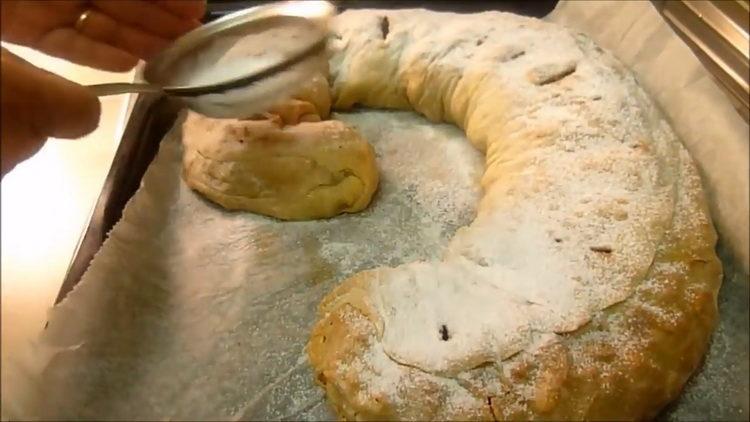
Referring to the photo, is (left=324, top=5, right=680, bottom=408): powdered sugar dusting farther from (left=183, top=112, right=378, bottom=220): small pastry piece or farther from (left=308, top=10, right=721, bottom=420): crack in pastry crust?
(left=183, top=112, right=378, bottom=220): small pastry piece

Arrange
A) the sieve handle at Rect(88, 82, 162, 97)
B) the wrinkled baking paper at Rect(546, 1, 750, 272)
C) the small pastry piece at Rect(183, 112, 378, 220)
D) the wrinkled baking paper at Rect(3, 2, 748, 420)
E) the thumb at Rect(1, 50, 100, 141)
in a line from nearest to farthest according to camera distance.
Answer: the thumb at Rect(1, 50, 100, 141), the sieve handle at Rect(88, 82, 162, 97), the wrinkled baking paper at Rect(3, 2, 748, 420), the wrinkled baking paper at Rect(546, 1, 750, 272), the small pastry piece at Rect(183, 112, 378, 220)

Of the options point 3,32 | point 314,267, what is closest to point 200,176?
point 314,267

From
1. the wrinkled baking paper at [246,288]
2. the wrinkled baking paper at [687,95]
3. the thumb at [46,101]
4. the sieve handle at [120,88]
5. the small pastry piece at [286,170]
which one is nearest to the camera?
the thumb at [46,101]

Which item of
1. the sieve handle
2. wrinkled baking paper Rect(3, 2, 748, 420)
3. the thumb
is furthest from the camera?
wrinkled baking paper Rect(3, 2, 748, 420)

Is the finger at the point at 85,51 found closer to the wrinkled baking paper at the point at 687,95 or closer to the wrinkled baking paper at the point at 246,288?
the wrinkled baking paper at the point at 246,288

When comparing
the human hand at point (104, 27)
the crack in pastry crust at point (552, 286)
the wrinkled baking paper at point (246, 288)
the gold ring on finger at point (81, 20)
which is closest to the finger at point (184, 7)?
the human hand at point (104, 27)

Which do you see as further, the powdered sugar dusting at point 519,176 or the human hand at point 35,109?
the powdered sugar dusting at point 519,176

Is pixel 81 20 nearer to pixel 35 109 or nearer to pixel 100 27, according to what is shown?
pixel 100 27

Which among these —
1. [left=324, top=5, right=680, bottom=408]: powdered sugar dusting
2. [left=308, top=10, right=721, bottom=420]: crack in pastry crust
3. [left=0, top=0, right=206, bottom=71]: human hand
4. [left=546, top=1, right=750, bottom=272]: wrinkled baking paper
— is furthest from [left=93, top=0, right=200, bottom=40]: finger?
[left=546, top=1, right=750, bottom=272]: wrinkled baking paper
